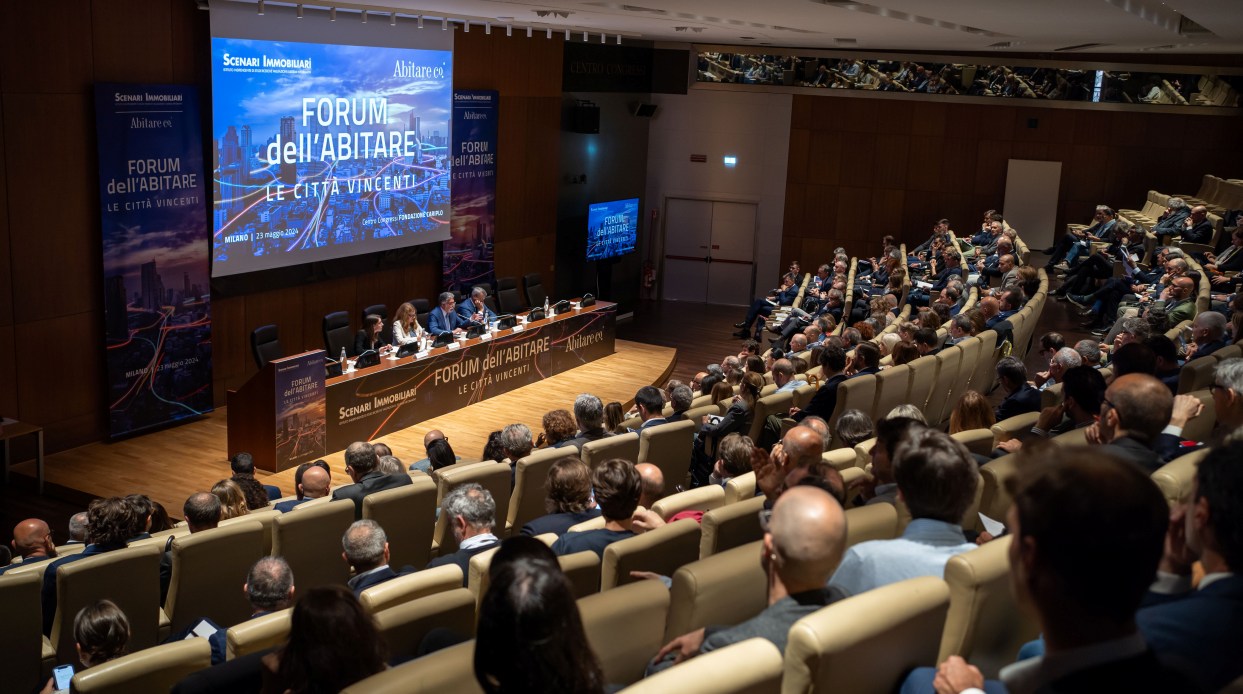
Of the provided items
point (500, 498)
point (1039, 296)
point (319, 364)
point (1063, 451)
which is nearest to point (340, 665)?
point (1063, 451)

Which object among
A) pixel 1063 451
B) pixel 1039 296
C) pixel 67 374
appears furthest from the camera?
pixel 1039 296

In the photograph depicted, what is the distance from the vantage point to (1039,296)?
30.8 ft

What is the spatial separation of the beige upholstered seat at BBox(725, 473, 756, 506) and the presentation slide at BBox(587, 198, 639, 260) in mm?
11128

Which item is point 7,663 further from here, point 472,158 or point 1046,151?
point 1046,151

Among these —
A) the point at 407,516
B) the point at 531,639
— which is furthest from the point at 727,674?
the point at 407,516

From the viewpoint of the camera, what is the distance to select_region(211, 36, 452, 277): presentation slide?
9398mm

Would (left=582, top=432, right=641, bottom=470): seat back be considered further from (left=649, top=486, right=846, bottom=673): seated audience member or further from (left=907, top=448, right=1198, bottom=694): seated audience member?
(left=907, top=448, right=1198, bottom=694): seated audience member

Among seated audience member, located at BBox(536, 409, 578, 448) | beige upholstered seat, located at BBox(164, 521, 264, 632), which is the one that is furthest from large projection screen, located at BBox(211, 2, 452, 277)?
beige upholstered seat, located at BBox(164, 521, 264, 632)

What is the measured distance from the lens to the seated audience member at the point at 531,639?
1.70 meters

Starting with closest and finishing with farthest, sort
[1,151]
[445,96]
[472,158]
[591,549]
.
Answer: [591,549], [1,151], [445,96], [472,158]

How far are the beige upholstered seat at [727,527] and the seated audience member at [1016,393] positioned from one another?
2.42m

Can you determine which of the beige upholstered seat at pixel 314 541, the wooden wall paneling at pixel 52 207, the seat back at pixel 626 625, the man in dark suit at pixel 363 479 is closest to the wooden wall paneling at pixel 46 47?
the wooden wall paneling at pixel 52 207

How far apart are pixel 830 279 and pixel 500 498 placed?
28.6ft

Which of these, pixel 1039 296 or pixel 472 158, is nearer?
pixel 1039 296
